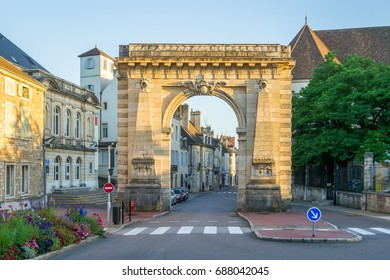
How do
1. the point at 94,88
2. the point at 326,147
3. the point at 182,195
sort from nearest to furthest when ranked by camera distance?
the point at 326,147 < the point at 182,195 < the point at 94,88

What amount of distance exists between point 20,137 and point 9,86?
11.3 ft

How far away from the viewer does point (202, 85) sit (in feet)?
97.5

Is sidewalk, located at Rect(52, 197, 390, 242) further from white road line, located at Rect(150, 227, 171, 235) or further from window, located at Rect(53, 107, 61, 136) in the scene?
window, located at Rect(53, 107, 61, 136)

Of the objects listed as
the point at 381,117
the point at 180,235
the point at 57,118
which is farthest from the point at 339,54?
the point at 180,235

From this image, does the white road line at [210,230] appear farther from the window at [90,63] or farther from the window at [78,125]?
the window at [90,63]

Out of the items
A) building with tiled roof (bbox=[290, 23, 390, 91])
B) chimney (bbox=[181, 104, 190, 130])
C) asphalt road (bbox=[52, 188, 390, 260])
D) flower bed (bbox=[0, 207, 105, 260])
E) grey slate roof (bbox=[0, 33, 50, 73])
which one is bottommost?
asphalt road (bbox=[52, 188, 390, 260])

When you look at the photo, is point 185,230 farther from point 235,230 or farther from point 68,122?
point 68,122

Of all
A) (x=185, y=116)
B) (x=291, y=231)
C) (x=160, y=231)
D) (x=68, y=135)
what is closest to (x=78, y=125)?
(x=68, y=135)

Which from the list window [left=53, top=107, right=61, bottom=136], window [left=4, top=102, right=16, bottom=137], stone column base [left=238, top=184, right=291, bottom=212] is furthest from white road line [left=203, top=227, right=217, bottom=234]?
window [left=53, top=107, right=61, bottom=136]

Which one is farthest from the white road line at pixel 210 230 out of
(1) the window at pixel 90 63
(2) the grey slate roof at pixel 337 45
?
(1) the window at pixel 90 63

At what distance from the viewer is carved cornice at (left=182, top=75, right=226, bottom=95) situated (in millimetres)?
29672

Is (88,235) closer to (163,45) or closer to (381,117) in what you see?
(163,45)

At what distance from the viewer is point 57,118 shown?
4184 cm

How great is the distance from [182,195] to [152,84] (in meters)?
20.2
